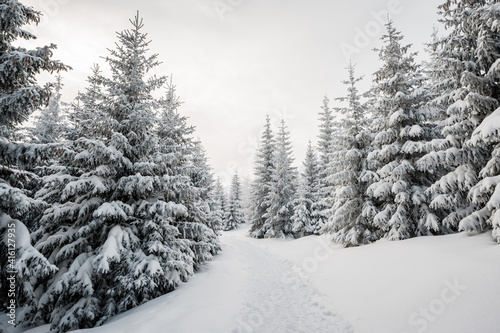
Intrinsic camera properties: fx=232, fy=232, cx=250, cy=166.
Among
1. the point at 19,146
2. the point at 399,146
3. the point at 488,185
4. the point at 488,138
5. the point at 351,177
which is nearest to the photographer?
the point at 19,146

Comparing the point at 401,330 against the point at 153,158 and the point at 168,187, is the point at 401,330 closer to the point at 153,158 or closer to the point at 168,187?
the point at 168,187

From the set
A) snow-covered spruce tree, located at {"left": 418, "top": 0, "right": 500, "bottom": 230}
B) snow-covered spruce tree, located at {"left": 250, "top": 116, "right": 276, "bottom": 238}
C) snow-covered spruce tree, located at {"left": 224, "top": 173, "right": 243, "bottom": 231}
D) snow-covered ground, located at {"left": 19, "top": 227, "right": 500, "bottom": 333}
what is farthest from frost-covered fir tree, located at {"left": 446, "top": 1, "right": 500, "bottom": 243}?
snow-covered spruce tree, located at {"left": 224, "top": 173, "right": 243, "bottom": 231}

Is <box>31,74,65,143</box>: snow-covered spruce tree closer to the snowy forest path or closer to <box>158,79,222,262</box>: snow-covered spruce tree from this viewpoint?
<box>158,79,222,262</box>: snow-covered spruce tree

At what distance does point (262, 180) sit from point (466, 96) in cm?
2419

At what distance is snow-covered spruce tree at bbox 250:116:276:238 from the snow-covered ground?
61.5 ft

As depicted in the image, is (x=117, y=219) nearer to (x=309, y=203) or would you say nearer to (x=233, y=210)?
(x=309, y=203)

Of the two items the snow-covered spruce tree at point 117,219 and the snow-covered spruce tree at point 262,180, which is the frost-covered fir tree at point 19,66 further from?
the snow-covered spruce tree at point 262,180

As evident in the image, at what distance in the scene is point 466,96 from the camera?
29.4 feet

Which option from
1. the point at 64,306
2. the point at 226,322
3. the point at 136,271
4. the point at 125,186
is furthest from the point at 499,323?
the point at 64,306

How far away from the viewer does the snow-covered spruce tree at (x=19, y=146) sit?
18.0 ft

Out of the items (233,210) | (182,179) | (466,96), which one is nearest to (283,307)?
(182,179)

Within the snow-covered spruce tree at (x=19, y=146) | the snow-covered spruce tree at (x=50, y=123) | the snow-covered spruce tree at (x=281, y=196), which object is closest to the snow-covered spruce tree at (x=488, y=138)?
the snow-covered spruce tree at (x=19, y=146)

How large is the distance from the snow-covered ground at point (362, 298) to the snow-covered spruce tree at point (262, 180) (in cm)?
1875

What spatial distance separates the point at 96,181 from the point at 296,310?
8981mm
